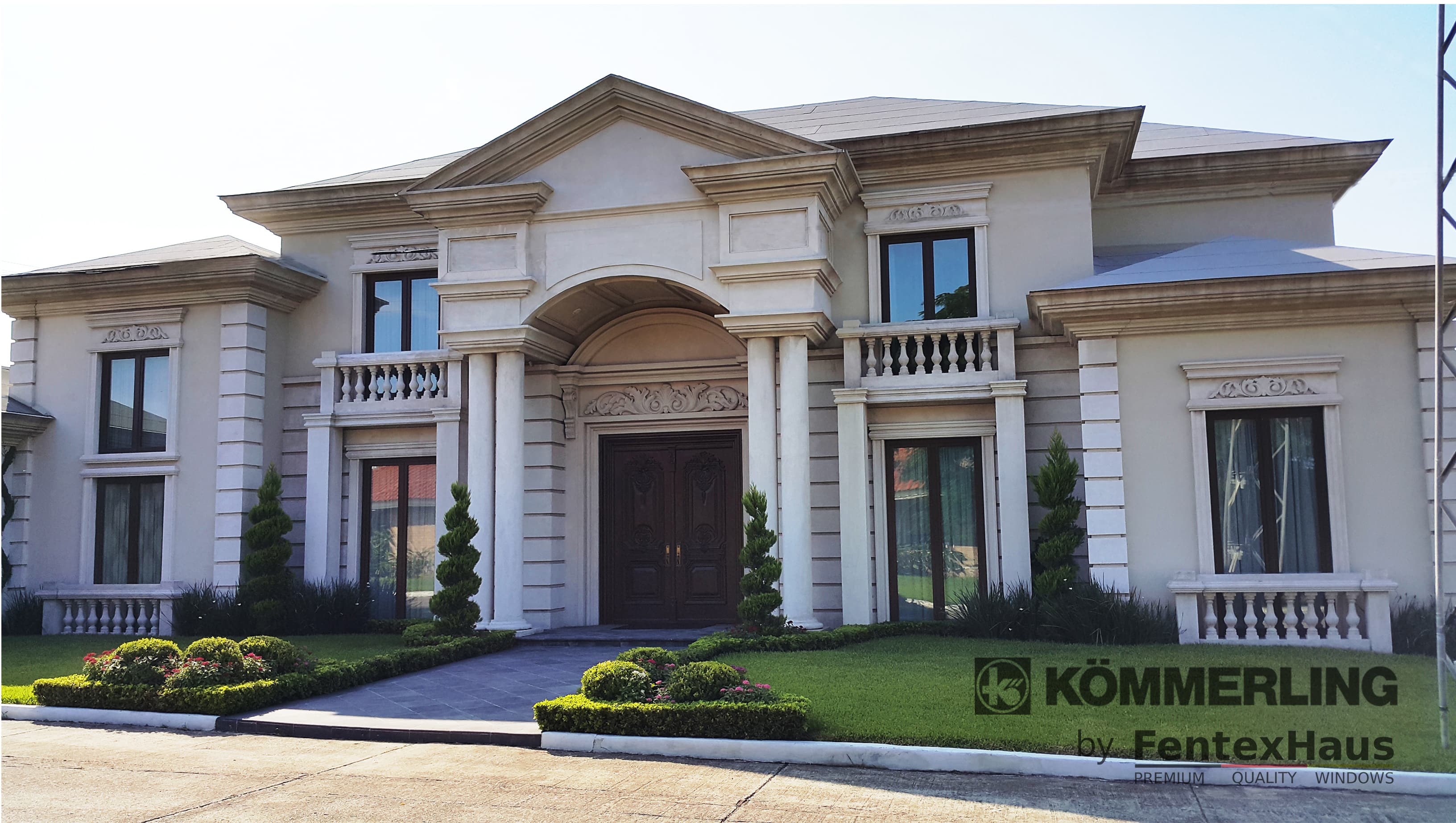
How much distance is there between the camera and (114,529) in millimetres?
17562

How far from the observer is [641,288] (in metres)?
15.9

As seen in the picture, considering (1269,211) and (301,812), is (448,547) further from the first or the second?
(1269,211)

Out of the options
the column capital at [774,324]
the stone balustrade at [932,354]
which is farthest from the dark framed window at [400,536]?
the stone balustrade at [932,354]

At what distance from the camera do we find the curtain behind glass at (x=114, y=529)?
17.5 meters

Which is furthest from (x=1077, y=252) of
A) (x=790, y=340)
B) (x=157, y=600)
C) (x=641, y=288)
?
(x=157, y=600)

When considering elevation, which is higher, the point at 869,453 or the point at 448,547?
the point at 869,453

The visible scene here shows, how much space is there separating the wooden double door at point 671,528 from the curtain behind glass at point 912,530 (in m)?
2.51

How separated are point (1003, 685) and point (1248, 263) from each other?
6918 mm

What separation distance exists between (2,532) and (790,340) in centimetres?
1373

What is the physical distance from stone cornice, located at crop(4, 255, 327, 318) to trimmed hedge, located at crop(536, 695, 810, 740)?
434 inches

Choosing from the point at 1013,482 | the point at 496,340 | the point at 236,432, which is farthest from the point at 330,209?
the point at 1013,482

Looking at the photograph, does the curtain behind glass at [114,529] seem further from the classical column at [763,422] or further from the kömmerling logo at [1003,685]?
the kömmerling logo at [1003,685]

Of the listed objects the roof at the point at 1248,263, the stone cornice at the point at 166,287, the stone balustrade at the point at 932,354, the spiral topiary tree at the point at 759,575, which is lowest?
the spiral topiary tree at the point at 759,575

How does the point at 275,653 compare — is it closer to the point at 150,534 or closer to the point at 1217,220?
the point at 150,534
